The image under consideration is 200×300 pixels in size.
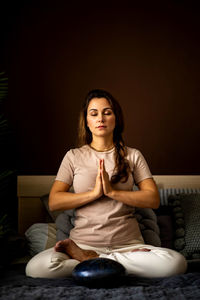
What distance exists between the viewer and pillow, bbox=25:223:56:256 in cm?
212

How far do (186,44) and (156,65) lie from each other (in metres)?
0.29

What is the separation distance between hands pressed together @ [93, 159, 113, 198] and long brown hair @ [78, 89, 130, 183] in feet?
0.36

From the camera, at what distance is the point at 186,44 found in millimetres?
2895

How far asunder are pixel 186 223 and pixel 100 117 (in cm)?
83

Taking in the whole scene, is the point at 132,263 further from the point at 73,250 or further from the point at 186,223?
the point at 186,223

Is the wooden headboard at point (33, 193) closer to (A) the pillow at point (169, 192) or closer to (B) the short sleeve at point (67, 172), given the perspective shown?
(A) the pillow at point (169, 192)

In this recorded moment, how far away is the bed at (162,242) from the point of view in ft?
4.36

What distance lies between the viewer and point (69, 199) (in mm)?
1896

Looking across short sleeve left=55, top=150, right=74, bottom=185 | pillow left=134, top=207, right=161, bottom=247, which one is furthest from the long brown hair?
pillow left=134, top=207, right=161, bottom=247

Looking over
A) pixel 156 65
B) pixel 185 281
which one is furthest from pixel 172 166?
pixel 185 281

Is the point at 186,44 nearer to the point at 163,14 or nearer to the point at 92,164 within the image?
the point at 163,14

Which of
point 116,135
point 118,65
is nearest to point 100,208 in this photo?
point 116,135

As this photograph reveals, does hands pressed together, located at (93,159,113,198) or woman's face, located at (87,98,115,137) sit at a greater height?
woman's face, located at (87,98,115,137)

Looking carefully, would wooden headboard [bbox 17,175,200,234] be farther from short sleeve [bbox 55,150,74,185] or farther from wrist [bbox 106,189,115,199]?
wrist [bbox 106,189,115,199]
